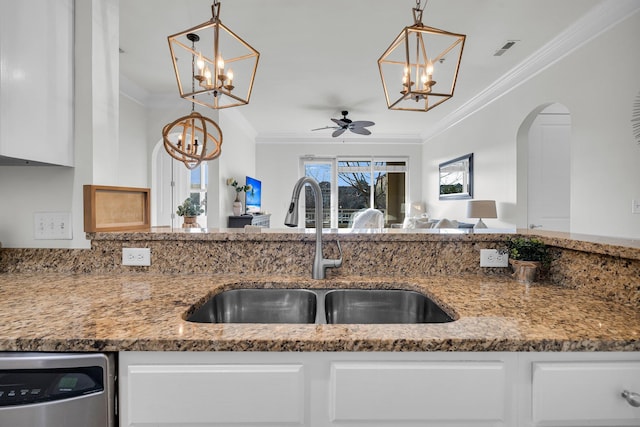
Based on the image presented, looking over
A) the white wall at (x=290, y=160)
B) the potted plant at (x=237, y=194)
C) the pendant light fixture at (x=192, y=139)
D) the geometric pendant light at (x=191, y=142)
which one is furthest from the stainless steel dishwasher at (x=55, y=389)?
the white wall at (x=290, y=160)

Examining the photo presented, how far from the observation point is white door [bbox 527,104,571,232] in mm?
3967

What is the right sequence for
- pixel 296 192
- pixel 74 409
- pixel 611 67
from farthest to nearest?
pixel 611 67 → pixel 296 192 → pixel 74 409

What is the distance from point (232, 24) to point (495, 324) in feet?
10.4

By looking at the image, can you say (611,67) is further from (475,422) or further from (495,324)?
(475,422)

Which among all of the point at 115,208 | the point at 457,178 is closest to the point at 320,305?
the point at 115,208

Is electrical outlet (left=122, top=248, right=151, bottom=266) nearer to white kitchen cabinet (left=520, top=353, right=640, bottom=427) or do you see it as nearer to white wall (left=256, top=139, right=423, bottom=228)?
white kitchen cabinet (left=520, top=353, right=640, bottom=427)

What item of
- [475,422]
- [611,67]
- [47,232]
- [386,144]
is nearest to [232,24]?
[47,232]

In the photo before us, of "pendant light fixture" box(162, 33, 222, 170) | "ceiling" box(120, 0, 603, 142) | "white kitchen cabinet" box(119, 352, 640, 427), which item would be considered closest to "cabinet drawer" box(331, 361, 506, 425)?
"white kitchen cabinet" box(119, 352, 640, 427)

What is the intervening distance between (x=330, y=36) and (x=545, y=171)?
2.92m

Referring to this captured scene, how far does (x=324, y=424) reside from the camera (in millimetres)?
752

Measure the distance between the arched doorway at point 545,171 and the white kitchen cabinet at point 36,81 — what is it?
4.12m

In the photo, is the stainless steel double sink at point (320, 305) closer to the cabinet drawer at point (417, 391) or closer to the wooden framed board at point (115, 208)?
the cabinet drawer at point (417, 391)

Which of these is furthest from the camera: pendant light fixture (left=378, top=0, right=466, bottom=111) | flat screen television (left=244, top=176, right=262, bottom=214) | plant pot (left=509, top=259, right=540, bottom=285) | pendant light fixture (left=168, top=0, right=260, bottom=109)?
flat screen television (left=244, top=176, right=262, bottom=214)

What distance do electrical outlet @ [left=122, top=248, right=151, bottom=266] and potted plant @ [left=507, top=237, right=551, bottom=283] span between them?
142 centimetres
